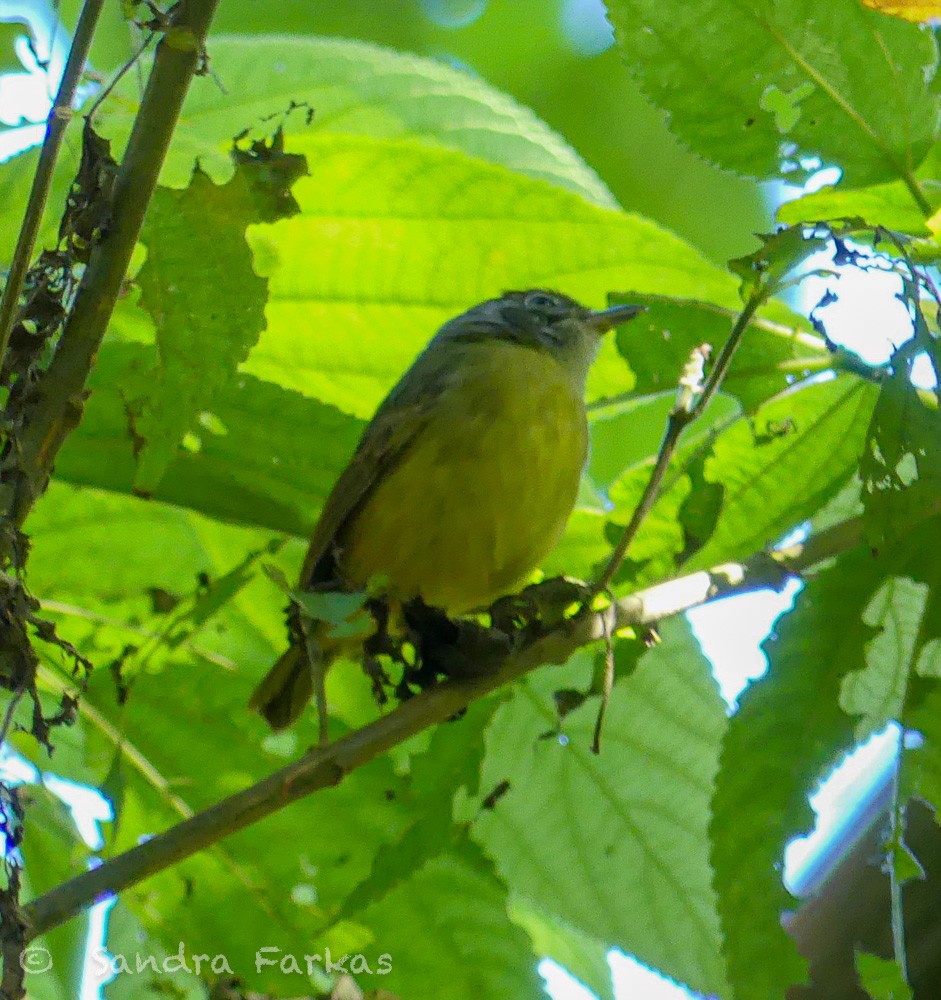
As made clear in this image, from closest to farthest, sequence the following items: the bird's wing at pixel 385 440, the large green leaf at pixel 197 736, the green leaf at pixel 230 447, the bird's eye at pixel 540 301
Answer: the green leaf at pixel 230 447 → the large green leaf at pixel 197 736 → the bird's wing at pixel 385 440 → the bird's eye at pixel 540 301

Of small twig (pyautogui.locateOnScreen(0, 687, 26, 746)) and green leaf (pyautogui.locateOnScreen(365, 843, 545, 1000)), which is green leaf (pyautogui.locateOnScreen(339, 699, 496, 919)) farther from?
small twig (pyautogui.locateOnScreen(0, 687, 26, 746))

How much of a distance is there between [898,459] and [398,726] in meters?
0.80

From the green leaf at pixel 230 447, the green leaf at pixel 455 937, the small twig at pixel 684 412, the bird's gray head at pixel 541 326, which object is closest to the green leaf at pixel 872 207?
the small twig at pixel 684 412

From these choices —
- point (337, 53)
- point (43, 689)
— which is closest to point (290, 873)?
point (43, 689)

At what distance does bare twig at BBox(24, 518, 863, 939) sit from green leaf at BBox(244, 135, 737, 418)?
63 centimetres

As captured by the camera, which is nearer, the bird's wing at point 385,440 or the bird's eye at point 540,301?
the bird's wing at point 385,440

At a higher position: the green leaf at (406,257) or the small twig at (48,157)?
the green leaf at (406,257)

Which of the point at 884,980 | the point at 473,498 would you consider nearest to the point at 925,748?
the point at 884,980

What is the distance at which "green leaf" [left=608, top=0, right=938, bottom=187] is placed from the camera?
2.14 m

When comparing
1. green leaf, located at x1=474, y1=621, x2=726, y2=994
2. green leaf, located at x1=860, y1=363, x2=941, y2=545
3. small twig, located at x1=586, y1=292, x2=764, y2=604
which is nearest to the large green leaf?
green leaf, located at x1=474, y1=621, x2=726, y2=994

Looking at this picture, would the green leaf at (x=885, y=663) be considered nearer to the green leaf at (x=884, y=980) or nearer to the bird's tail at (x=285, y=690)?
the green leaf at (x=884, y=980)

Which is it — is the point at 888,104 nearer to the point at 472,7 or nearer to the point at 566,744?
the point at 566,744

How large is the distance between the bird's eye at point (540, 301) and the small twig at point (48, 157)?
2.12 metres

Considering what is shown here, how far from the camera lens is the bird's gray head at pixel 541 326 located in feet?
11.8
